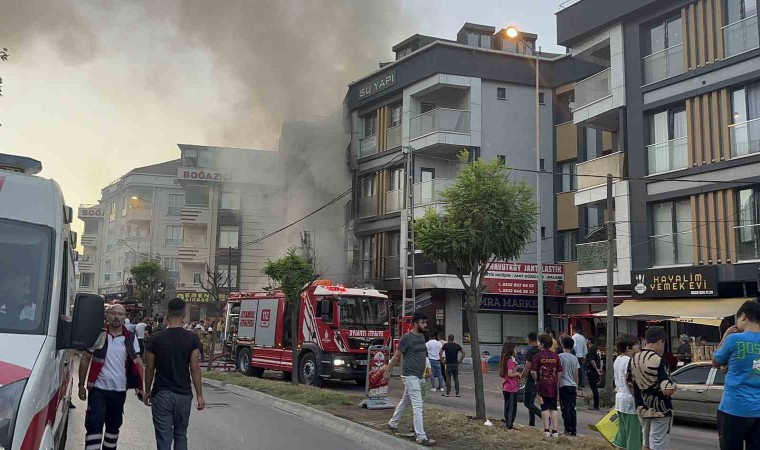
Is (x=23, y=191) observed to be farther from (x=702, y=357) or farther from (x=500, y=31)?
(x=500, y=31)

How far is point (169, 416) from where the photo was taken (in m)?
5.96

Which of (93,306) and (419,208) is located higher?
(419,208)

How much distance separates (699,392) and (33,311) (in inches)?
450

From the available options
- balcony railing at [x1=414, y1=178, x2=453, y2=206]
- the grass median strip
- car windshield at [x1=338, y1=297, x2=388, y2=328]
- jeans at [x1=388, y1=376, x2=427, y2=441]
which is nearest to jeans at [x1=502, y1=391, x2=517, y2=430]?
the grass median strip

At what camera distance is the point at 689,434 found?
12.1m

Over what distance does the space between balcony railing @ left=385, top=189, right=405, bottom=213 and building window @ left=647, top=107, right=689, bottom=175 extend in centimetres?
1112

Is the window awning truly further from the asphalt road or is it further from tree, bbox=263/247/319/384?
the asphalt road

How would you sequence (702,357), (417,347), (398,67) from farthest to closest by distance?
(398,67)
(702,357)
(417,347)

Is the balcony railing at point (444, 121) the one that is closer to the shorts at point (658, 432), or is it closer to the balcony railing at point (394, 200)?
Answer: the balcony railing at point (394, 200)

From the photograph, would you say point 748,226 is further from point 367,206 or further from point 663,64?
point 367,206

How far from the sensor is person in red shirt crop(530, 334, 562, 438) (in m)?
9.81

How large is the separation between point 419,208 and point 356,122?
25.5 feet

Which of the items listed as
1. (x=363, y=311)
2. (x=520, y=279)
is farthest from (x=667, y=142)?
(x=363, y=311)

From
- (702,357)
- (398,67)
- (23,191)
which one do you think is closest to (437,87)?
(398,67)
